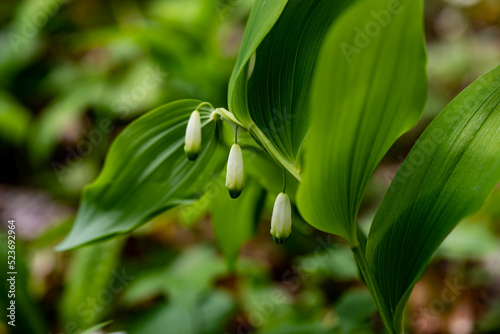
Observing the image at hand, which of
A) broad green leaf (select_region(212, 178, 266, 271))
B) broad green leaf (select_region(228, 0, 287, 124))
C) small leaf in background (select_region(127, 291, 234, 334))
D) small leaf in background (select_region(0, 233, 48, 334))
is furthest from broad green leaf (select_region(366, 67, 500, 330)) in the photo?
small leaf in background (select_region(0, 233, 48, 334))

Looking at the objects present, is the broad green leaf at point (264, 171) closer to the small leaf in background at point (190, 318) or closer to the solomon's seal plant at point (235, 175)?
the solomon's seal plant at point (235, 175)

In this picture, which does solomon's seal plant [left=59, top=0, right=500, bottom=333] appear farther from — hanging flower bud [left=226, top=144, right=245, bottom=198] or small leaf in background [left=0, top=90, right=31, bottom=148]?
small leaf in background [left=0, top=90, right=31, bottom=148]

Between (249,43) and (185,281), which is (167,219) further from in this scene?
(249,43)

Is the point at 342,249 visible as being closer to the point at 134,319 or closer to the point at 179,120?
the point at 134,319

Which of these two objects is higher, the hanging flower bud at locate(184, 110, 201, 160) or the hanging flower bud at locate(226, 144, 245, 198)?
the hanging flower bud at locate(184, 110, 201, 160)

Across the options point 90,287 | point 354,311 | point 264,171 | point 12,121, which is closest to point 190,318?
point 90,287

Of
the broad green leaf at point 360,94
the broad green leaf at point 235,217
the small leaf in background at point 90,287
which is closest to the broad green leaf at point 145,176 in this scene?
the broad green leaf at point 235,217
